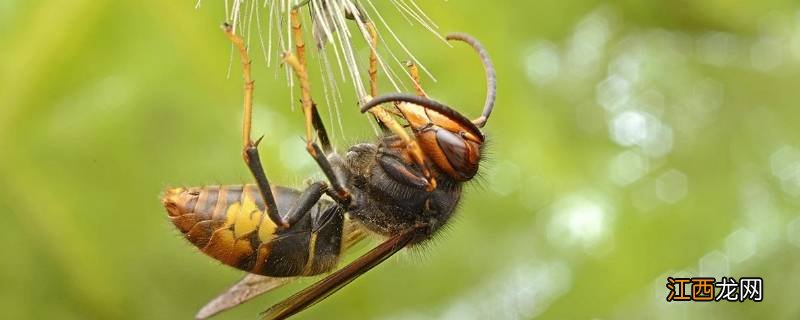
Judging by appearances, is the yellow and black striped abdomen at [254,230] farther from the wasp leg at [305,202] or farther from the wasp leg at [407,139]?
the wasp leg at [407,139]

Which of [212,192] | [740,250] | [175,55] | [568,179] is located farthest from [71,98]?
[740,250]

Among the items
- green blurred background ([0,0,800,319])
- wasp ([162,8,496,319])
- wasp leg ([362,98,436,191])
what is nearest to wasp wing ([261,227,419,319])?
wasp ([162,8,496,319])

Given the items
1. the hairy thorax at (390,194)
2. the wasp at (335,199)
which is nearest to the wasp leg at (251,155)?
the wasp at (335,199)

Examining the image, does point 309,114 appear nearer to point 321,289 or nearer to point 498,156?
point 321,289

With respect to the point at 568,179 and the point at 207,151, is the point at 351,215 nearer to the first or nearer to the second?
the point at 207,151

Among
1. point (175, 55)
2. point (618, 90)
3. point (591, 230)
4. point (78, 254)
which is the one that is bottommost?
point (78, 254)

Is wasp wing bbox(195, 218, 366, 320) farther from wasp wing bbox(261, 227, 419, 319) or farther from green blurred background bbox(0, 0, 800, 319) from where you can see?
green blurred background bbox(0, 0, 800, 319)
